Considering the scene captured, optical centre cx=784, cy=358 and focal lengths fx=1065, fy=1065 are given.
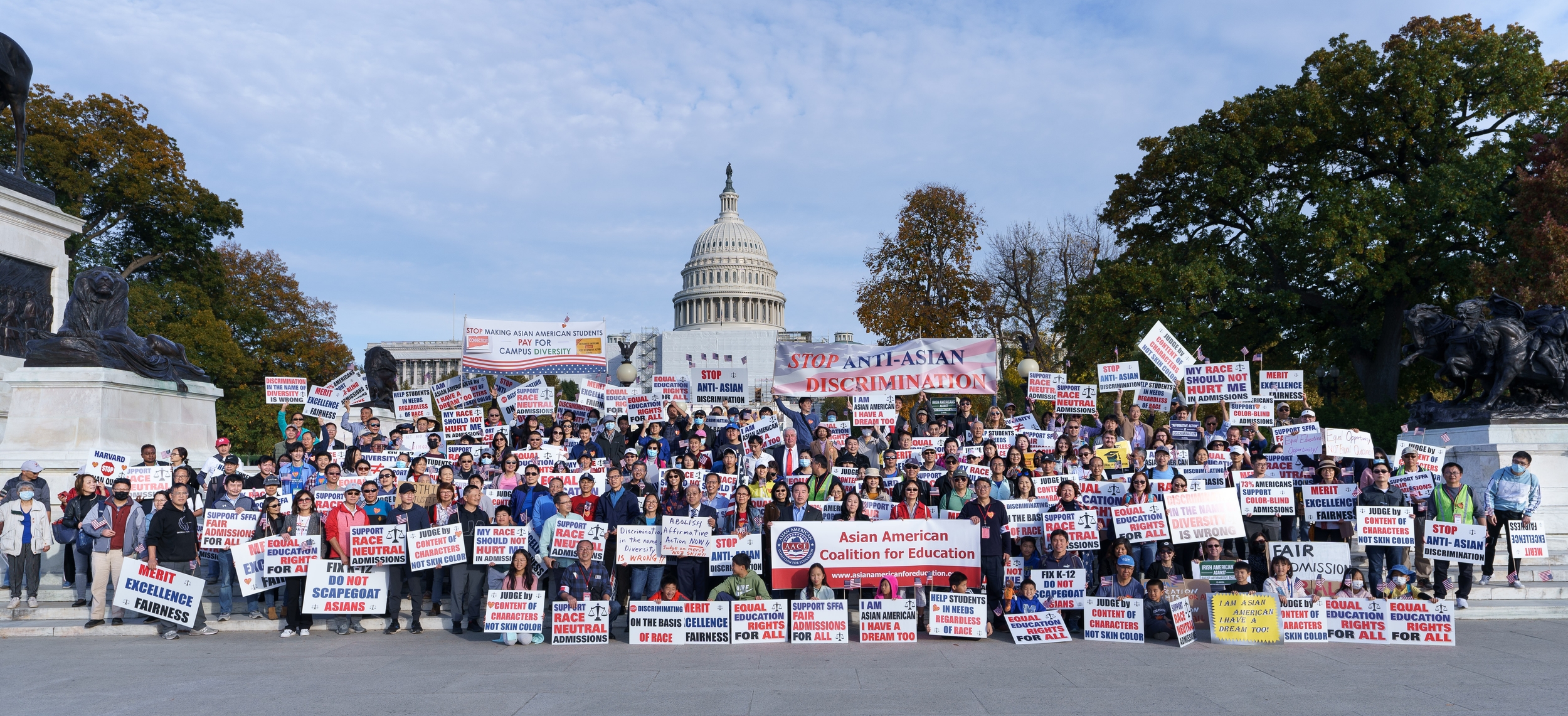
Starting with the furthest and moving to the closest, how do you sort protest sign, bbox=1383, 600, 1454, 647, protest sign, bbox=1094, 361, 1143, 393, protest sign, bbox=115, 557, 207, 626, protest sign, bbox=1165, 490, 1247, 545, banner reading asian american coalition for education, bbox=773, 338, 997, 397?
banner reading asian american coalition for education, bbox=773, 338, 997, 397
protest sign, bbox=1094, 361, 1143, 393
protest sign, bbox=1165, 490, 1247, 545
protest sign, bbox=115, 557, 207, 626
protest sign, bbox=1383, 600, 1454, 647

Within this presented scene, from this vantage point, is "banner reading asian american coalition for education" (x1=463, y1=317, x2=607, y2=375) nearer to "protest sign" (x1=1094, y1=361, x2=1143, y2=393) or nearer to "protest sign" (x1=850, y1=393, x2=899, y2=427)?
"protest sign" (x1=850, y1=393, x2=899, y2=427)

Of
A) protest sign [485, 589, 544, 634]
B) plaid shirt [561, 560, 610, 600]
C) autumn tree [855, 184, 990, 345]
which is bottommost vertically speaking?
protest sign [485, 589, 544, 634]

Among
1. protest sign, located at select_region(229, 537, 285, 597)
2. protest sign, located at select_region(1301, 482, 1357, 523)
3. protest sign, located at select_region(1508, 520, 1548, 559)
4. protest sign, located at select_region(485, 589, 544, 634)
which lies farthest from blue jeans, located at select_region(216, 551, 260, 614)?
protest sign, located at select_region(1508, 520, 1548, 559)

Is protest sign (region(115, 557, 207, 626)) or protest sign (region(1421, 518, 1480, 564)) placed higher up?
protest sign (region(1421, 518, 1480, 564))

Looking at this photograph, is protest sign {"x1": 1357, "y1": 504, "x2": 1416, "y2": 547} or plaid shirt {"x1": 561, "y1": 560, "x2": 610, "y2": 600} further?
protest sign {"x1": 1357, "y1": 504, "x2": 1416, "y2": 547}

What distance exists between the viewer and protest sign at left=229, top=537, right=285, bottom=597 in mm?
11227

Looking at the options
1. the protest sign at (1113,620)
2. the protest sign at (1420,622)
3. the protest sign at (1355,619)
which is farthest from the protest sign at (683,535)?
the protest sign at (1420,622)

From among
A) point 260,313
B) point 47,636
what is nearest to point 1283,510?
point 47,636

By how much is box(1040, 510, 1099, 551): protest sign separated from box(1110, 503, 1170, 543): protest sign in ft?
0.86

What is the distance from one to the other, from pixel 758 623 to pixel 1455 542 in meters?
7.47

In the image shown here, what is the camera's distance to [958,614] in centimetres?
1056

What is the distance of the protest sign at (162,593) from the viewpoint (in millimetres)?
11062

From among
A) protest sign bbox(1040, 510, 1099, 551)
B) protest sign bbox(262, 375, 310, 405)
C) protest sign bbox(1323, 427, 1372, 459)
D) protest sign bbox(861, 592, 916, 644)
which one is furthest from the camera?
protest sign bbox(262, 375, 310, 405)

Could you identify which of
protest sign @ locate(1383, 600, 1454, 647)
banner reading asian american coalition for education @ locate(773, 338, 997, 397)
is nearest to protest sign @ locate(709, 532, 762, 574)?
protest sign @ locate(1383, 600, 1454, 647)
